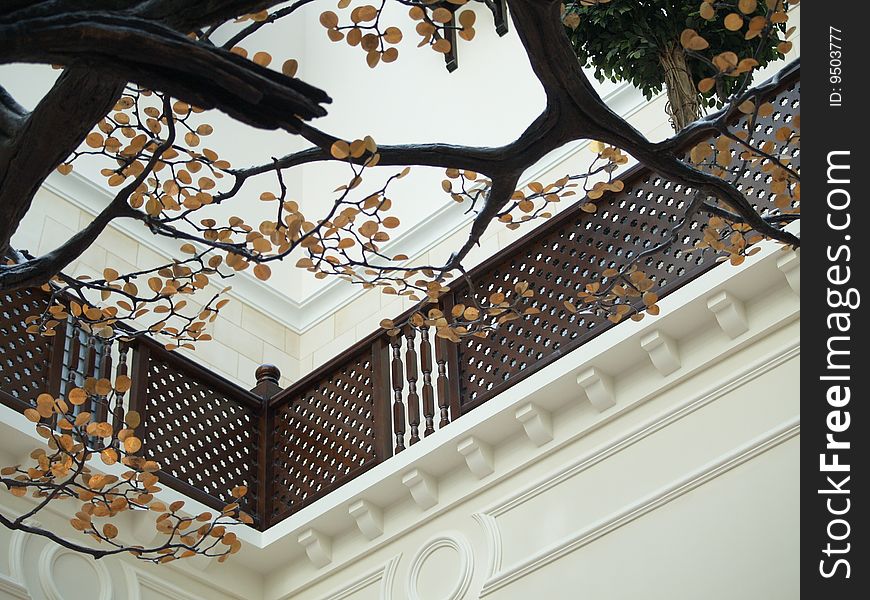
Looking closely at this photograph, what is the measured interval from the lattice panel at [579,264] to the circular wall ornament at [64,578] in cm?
235

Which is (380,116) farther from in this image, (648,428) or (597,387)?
(648,428)

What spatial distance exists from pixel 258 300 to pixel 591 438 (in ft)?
15.5

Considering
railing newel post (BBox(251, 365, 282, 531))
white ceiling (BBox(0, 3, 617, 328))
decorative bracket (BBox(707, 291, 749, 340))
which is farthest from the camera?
white ceiling (BBox(0, 3, 617, 328))

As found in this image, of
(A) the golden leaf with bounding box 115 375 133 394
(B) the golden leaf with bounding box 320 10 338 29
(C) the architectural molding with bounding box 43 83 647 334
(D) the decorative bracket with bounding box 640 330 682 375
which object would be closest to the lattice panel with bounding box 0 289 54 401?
(A) the golden leaf with bounding box 115 375 133 394

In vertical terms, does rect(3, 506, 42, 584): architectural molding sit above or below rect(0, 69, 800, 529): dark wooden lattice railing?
below

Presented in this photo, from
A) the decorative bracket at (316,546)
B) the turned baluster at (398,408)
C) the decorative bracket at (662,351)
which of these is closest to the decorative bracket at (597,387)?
the decorative bracket at (662,351)

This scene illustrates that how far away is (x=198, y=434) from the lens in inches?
321

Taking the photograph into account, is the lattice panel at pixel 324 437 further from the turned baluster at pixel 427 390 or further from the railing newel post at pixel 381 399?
the turned baluster at pixel 427 390

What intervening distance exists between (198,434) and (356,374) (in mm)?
1095

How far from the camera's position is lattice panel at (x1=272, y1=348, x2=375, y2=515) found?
794 centimetres

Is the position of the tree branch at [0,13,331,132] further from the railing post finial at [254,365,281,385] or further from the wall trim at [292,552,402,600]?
the railing post finial at [254,365,281,385]

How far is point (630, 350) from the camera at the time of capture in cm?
692
